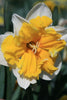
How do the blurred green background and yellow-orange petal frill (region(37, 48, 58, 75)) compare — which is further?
the blurred green background

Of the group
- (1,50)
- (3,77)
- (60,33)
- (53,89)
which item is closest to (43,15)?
(60,33)

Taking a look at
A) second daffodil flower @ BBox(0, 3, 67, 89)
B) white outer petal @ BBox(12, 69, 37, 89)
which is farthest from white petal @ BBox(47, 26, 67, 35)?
white outer petal @ BBox(12, 69, 37, 89)

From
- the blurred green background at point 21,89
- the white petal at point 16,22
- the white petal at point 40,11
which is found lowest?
the blurred green background at point 21,89

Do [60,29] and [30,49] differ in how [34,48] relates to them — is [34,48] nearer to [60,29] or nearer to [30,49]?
[30,49]

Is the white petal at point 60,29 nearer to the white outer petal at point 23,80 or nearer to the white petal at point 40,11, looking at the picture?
the white petal at point 40,11

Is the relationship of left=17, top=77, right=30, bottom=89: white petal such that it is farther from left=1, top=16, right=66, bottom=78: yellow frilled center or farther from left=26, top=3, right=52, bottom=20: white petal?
left=26, top=3, right=52, bottom=20: white petal

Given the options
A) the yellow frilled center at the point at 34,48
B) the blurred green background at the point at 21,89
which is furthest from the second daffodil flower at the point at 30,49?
the blurred green background at the point at 21,89

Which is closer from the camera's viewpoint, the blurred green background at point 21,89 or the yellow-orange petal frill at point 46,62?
the yellow-orange petal frill at point 46,62

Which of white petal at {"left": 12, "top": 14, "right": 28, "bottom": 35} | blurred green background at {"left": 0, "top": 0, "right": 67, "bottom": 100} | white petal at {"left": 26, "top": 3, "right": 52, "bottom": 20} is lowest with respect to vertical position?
blurred green background at {"left": 0, "top": 0, "right": 67, "bottom": 100}

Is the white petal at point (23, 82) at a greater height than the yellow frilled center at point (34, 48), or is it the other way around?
the yellow frilled center at point (34, 48)
